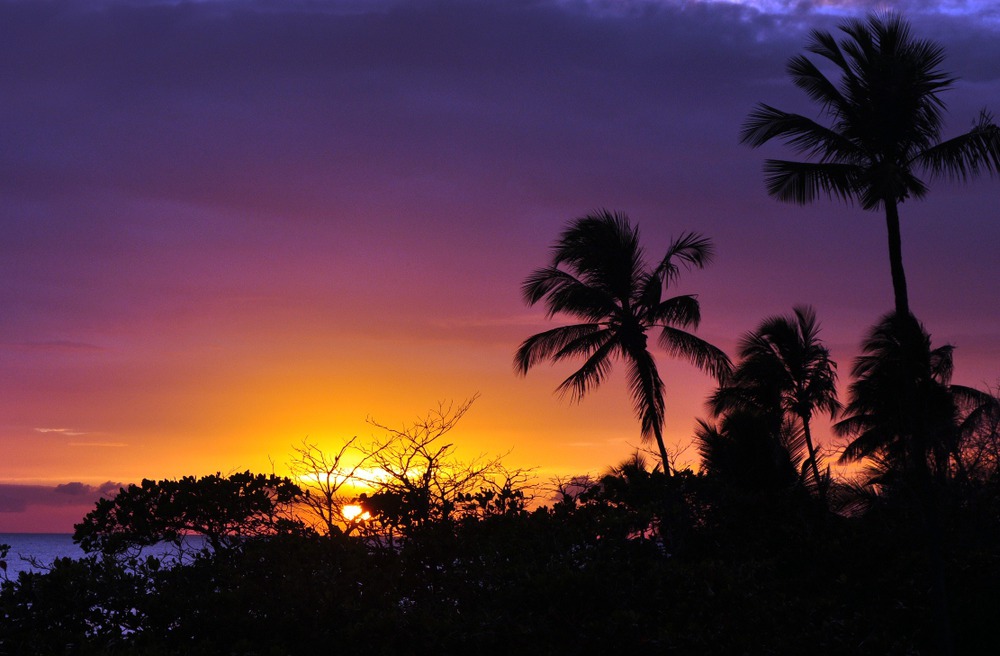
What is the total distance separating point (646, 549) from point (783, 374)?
24.9 m

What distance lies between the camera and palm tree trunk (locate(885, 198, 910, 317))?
19.2 m

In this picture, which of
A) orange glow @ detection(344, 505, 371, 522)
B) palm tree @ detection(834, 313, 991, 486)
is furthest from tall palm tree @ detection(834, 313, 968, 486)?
orange glow @ detection(344, 505, 371, 522)

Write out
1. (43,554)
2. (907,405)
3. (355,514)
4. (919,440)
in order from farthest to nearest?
(43,554) → (907,405) → (919,440) → (355,514)

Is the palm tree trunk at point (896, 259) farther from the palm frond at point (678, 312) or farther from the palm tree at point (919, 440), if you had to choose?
the palm frond at point (678, 312)

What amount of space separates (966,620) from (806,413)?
2258 cm

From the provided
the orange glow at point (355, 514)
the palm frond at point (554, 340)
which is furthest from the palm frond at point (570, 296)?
the orange glow at point (355, 514)

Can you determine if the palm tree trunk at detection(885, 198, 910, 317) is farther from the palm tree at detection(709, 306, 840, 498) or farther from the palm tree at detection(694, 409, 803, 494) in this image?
the palm tree at detection(709, 306, 840, 498)

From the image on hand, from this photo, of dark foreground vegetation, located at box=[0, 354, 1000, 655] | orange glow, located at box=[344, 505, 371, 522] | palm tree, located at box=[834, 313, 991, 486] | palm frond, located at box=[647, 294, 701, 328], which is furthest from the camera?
palm frond, located at box=[647, 294, 701, 328]

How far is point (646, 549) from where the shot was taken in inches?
609

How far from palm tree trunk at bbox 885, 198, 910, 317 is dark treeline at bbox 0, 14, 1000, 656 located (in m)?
0.05

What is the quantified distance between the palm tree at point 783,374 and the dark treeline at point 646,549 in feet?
42.4

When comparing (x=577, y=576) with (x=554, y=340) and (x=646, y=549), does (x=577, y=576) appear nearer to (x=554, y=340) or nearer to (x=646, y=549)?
(x=646, y=549)

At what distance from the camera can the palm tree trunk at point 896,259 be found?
63.0ft

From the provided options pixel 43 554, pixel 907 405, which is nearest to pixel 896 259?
pixel 907 405
